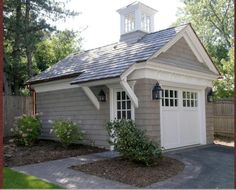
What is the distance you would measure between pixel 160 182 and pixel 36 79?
8.91m

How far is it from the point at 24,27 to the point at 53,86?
222 inches

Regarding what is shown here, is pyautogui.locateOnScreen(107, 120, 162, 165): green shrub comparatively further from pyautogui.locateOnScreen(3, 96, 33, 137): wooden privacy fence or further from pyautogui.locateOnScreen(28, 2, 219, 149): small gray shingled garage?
pyautogui.locateOnScreen(3, 96, 33, 137): wooden privacy fence

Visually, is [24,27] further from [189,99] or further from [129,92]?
[129,92]

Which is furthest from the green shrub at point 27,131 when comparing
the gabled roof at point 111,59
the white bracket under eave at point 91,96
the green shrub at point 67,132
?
the white bracket under eave at point 91,96

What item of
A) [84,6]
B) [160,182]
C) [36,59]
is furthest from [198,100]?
[36,59]

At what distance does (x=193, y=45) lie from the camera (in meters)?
12.3

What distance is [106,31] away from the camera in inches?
1420

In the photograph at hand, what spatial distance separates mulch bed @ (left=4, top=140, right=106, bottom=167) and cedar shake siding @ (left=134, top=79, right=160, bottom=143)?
6.29 feet

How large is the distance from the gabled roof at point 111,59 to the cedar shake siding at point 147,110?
2.63 feet

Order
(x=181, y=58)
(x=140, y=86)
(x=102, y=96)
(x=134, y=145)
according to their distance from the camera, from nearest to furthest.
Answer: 1. (x=134, y=145)
2. (x=140, y=86)
3. (x=102, y=96)
4. (x=181, y=58)

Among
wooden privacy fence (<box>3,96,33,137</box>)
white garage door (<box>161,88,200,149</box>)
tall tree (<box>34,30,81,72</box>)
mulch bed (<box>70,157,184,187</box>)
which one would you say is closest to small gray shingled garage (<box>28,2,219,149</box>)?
white garage door (<box>161,88,200,149</box>)

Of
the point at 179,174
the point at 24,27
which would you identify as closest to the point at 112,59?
the point at 179,174

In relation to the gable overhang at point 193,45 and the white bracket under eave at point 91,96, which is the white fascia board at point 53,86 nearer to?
the white bracket under eave at point 91,96

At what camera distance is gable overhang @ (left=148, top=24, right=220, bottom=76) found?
10695 mm
